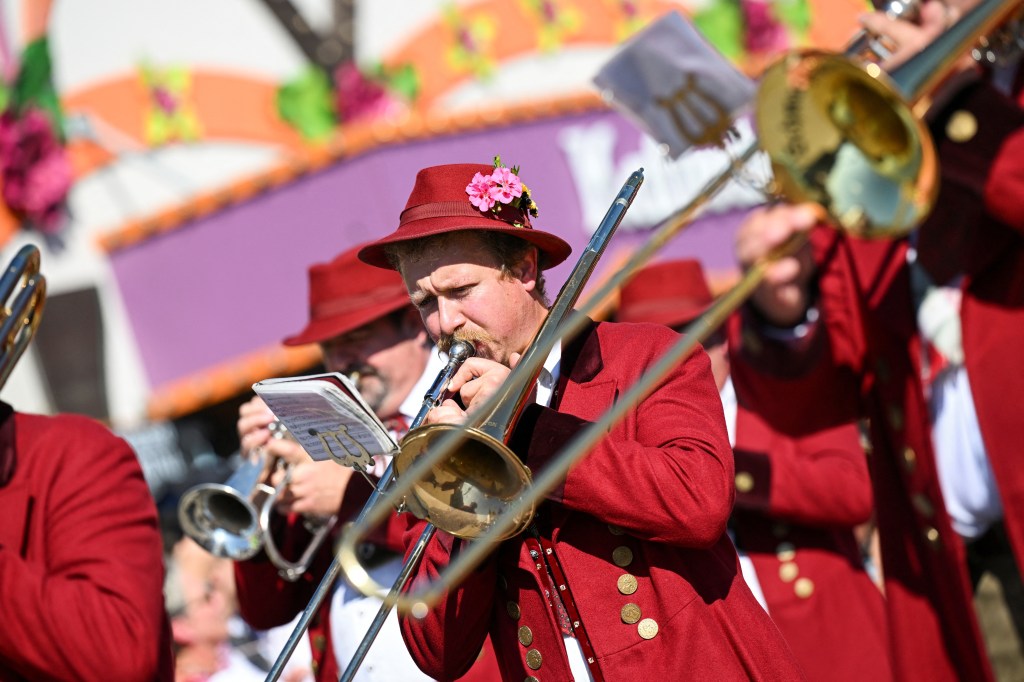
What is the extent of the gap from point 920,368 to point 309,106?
7.03 metres

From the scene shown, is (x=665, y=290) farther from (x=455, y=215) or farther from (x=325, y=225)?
(x=325, y=225)

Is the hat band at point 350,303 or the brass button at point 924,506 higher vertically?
the hat band at point 350,303

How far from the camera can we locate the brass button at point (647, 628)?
9.32 feet

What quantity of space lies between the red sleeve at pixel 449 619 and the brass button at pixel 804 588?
160cm

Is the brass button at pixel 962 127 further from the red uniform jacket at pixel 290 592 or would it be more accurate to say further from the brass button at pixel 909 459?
the red uniform jacket at pixel 290 592

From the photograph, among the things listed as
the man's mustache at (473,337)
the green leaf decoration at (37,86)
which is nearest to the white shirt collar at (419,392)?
the man's mustache at (473,337)

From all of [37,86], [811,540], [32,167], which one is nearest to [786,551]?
[811,540]

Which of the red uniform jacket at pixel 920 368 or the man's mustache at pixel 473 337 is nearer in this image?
the man's mustache at pixel 473 337

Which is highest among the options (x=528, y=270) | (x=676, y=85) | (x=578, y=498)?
(x=676, y=85)

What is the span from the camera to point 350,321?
4.29 meters

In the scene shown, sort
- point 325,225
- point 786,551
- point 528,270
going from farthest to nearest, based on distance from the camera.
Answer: point 325,225 < point 786,551 < point 528,270

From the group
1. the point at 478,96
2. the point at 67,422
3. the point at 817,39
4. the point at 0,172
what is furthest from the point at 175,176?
A: the point at 67,422

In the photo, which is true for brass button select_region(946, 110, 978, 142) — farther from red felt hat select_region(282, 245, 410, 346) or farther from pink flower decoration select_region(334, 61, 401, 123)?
pink flower decoration select_region(334, 61, 401, 123)

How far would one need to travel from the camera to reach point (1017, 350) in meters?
3.70
